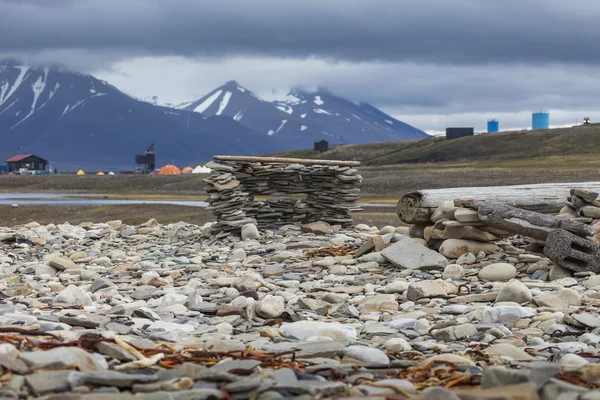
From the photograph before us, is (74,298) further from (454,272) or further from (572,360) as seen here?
(572,360)

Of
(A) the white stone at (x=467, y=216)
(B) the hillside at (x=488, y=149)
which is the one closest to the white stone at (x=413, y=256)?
(A) the white stone at (x=467, y=216)

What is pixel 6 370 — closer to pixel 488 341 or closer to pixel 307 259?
pixel 488 341

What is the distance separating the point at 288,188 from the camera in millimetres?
23625

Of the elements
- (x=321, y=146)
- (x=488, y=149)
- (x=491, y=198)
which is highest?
(x=321, y=146)

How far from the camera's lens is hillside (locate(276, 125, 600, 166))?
428 ft

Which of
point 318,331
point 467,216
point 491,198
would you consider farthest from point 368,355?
point 491,198

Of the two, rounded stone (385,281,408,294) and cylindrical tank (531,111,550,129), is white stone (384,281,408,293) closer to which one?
rounded stone (385,281,408,294)

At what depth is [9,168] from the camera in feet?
639

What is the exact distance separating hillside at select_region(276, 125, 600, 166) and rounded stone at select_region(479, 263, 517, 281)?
11125 cm

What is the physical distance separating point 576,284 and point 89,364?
29.0 feet

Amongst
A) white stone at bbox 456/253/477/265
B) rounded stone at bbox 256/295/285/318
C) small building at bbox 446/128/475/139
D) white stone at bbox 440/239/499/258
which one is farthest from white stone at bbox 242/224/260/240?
small building at bbox 446/128/475/139

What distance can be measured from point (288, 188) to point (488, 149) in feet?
393

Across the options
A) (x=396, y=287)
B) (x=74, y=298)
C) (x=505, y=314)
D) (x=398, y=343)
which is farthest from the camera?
(x=396, y=287)

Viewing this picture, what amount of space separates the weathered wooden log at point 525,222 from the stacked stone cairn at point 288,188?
8.17 metres
